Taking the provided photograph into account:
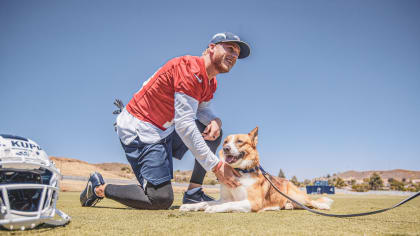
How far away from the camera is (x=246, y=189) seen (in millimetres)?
3531

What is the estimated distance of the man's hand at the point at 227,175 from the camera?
3261mm

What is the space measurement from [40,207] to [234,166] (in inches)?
96.2

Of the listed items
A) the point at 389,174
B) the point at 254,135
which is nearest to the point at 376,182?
the point at 389,174

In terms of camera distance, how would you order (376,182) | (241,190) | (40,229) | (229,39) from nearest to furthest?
(40,229) < (229,39) < (241,190) < (376,182)

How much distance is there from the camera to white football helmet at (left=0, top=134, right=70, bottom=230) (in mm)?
1578

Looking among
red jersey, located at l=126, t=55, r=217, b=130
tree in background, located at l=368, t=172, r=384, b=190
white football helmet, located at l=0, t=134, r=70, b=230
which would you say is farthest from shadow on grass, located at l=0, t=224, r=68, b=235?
tree in background, located at l=368, t=172, r=384, b=190

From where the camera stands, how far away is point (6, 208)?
4.99 ft

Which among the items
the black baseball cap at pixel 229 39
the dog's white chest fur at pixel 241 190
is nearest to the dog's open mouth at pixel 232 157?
the dog's white chest fur at pixel 241 190

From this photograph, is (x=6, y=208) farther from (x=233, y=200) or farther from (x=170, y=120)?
(x=233, y=200)

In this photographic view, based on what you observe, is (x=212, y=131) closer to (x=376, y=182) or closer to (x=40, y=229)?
(x=40, y=229)

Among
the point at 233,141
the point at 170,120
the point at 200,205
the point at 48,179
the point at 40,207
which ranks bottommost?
the point at 200,205

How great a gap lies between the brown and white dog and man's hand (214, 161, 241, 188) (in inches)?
3.0

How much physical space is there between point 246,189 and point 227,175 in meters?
0.37

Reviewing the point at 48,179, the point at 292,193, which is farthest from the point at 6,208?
the point at 292,193
